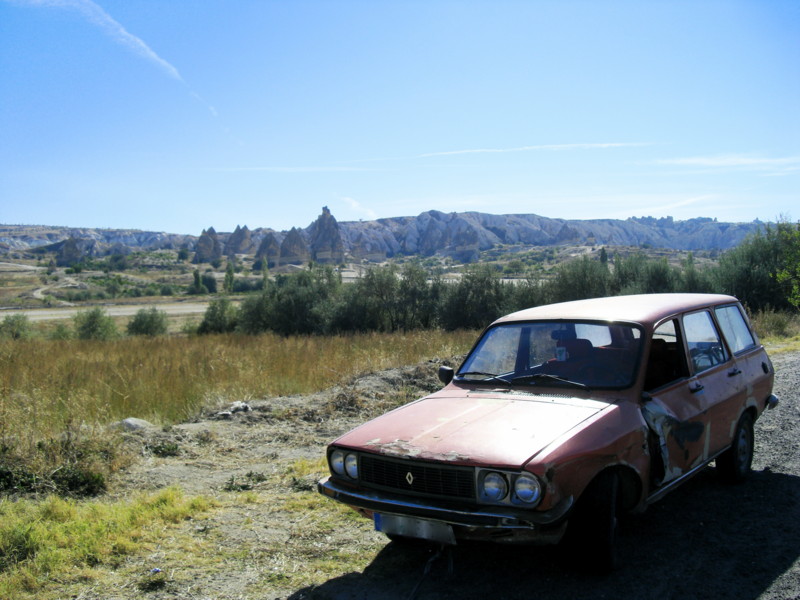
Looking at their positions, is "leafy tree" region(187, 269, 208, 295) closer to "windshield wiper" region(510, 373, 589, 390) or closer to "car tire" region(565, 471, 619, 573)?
"windshield wiper" region(510, 373, 589, 390)

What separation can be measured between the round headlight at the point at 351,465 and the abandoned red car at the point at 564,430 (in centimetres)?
1

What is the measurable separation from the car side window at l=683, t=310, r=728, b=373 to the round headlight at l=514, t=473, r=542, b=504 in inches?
90.7

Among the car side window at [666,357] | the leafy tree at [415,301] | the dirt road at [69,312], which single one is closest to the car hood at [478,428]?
the car side window at [666,357]

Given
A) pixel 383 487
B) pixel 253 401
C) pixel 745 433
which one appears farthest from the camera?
pixel 253 401

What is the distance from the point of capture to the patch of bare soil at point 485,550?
3.48 metres

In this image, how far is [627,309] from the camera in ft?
15.5

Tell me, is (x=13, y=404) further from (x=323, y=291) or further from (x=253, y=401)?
(x=323, y=291)

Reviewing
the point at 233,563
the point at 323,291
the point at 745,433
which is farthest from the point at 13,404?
the point at 323,291

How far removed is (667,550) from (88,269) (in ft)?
532

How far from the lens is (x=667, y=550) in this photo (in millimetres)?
3916

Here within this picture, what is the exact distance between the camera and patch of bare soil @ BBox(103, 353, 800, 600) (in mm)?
3477

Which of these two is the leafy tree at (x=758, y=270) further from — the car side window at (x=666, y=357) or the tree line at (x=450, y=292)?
the car side window at (x=666, y=357)

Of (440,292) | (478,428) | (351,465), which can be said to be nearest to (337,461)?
(351,465)

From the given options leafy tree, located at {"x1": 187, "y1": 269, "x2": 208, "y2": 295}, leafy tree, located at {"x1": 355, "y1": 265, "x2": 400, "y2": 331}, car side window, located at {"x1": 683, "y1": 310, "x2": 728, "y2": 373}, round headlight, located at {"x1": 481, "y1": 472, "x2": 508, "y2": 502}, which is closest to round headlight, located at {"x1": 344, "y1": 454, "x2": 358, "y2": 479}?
round headlight, located at {"x1": 481, "y1": 472, "x2": 508, "y2": 502}
